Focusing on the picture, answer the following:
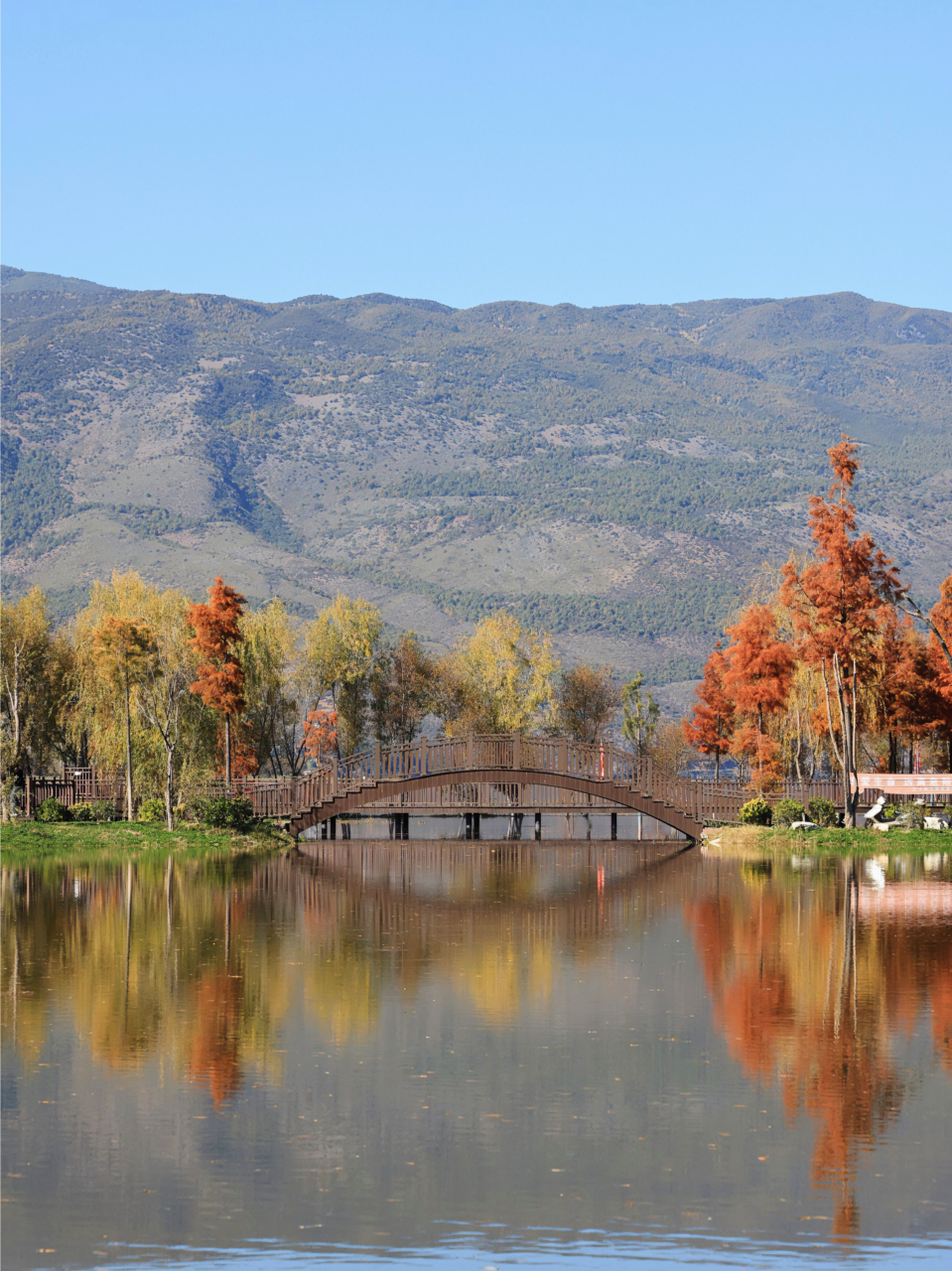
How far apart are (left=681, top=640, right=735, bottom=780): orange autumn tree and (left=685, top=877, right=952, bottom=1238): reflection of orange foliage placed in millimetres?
42045

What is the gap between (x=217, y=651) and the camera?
54812mm

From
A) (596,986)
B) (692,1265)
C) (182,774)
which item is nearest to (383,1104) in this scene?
(692,1265)

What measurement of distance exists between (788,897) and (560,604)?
163 meters

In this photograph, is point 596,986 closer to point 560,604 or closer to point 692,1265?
point 692,1265

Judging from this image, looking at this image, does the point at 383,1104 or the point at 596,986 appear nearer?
the point at 383,1104

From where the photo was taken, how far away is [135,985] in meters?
20.4

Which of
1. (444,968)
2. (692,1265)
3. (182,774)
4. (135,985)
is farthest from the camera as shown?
(182,774)

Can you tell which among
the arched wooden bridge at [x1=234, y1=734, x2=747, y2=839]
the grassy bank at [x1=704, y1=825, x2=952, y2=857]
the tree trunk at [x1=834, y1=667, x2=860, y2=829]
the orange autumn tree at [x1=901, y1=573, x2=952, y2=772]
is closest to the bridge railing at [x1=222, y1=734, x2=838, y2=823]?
the arched wooden bridge at [x1=234, y1=734, x2=747, y2=839]

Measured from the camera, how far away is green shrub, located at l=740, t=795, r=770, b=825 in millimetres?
53875

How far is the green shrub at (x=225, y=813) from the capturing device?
48.8 metres

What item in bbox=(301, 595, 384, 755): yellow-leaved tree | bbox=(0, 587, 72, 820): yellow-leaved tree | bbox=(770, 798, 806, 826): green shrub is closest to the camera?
bbox=(0, 587, 72, 820): yellow-leaved tree

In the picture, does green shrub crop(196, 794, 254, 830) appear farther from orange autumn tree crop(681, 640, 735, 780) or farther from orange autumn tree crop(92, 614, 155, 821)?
orange autumn tree crop(681, 640, 735, 780)

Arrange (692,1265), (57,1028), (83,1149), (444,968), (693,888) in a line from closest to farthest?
(692,1265)
(83,1149)
(57,1028)
(444,968)
(693,888)

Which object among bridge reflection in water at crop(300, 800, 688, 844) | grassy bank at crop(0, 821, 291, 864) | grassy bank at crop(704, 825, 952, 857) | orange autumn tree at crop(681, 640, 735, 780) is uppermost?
orange autumn tree at crop(681, 640, 735, 780)
